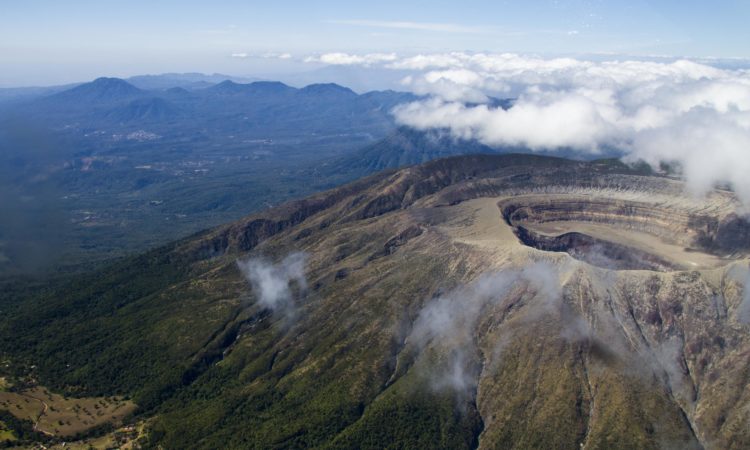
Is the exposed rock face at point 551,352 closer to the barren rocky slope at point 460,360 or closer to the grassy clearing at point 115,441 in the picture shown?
the barren rocky slope at point 460,360

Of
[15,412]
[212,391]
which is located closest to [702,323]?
[212,391]

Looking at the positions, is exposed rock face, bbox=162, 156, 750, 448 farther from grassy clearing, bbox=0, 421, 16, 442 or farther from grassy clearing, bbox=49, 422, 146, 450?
grassy clearing, bbox=0, 421, 16, 442

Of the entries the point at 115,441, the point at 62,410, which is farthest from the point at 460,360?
the point at 62,410

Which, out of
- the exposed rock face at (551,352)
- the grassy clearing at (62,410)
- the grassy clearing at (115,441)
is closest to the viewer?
the grassy clearing at (115,441)

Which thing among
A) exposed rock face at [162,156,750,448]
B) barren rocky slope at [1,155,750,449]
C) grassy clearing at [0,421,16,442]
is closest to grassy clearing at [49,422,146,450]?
barren rocky slope at [1,155,750,449]

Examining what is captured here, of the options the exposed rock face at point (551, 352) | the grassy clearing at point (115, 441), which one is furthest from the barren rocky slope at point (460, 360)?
the grassy clearing at point (115, 441)

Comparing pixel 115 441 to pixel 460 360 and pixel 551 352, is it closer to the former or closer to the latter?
pixel 460 360

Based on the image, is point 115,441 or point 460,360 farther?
point 460,360

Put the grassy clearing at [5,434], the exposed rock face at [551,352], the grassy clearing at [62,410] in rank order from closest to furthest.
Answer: the grassy clearing at [5,434] < the exposed rock face at [551,352] < the grassy clearing at [62,410]
